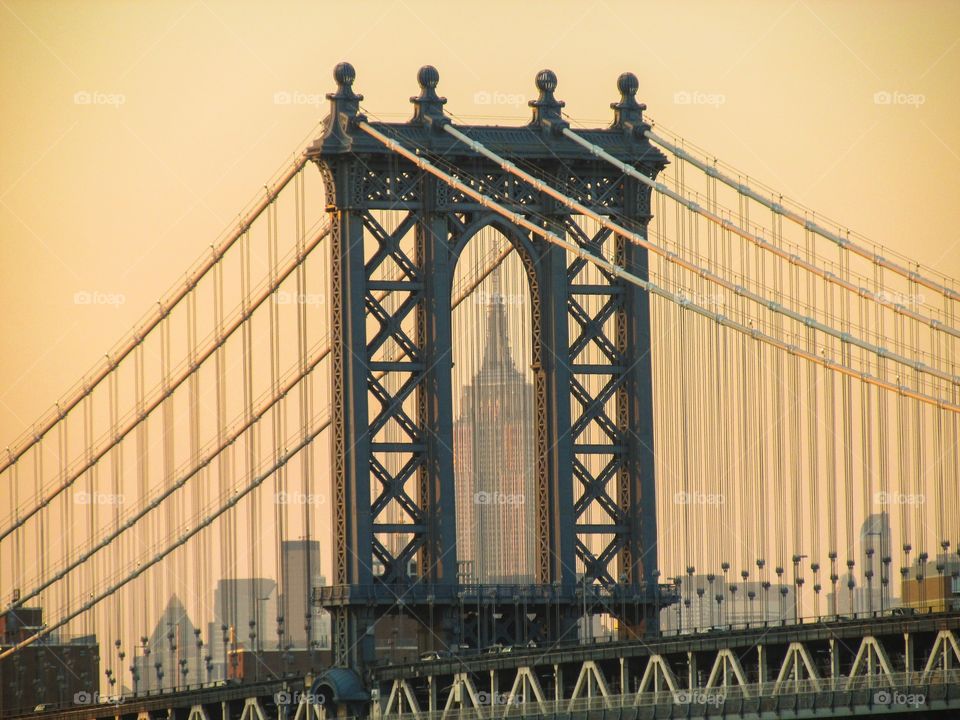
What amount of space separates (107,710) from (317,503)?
11435 millimetres

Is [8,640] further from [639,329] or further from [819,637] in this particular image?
[819,637]

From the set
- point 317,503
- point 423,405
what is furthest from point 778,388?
point 317,503

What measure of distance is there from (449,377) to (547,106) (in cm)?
1079

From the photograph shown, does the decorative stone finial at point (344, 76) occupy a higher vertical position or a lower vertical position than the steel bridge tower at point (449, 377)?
higher

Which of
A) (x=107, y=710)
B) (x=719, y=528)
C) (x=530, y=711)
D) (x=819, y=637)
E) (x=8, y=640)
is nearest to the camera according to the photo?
(x=819, y=637)

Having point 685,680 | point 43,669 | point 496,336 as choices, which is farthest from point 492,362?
point 43,669

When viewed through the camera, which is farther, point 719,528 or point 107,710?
point 107,710

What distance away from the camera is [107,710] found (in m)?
126

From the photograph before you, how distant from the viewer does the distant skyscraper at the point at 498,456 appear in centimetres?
11462

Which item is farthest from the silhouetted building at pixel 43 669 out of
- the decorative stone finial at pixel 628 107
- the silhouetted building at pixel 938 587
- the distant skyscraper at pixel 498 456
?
the decorative stone finial at pixel 628 107

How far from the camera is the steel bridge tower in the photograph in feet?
361

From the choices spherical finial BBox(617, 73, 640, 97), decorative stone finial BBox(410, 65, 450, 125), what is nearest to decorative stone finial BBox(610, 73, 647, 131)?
spherical finial BBox(617, 73, 640, 97)

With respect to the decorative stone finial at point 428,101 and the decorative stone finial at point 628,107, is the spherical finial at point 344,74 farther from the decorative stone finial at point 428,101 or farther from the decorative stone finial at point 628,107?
the decorative stone finial at point 628,107

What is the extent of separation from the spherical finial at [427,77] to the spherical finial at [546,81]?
4010 mm
